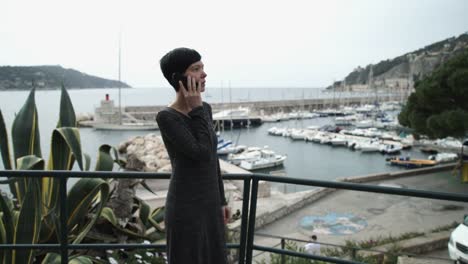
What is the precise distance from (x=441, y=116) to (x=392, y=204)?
5.77m

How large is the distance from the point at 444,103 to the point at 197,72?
16977 mm

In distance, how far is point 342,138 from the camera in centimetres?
4603

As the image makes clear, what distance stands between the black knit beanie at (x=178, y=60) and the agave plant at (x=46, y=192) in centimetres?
133

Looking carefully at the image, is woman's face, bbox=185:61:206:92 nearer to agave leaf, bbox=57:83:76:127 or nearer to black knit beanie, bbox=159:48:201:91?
black knit beanie, bbox=159:48:201:91

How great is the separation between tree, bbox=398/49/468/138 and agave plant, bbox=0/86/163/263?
567 inches

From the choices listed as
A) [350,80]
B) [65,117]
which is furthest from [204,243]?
[350,80]

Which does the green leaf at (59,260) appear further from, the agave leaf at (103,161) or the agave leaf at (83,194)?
the agave leaf at (103,161)

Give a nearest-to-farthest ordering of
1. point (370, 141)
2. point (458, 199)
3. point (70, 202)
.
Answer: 1. point (458, 199)
2. point (70, 202)
3. point (370, 141)

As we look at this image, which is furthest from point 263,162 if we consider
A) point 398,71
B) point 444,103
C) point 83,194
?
point 398,71

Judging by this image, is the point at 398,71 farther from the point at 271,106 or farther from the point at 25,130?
the point at 25,130

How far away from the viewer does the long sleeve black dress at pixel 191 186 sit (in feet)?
5.21

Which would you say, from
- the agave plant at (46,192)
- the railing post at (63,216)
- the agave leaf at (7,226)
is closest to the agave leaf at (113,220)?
the agave plant at (46,192)

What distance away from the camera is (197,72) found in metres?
1.67

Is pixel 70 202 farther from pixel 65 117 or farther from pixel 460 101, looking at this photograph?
pixel 460 101
